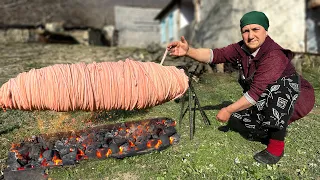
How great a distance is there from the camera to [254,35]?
346 cm

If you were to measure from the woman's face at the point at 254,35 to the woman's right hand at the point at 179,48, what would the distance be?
0.82m

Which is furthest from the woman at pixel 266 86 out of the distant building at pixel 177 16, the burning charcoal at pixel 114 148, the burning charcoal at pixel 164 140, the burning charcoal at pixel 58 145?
the distant building at pixel 177 16

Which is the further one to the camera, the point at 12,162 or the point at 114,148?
the point at 114,148

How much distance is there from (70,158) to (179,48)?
2051mm

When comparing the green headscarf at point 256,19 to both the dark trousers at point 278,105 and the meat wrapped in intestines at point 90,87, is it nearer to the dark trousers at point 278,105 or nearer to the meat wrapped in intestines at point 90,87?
the dark trousers at point 278,105

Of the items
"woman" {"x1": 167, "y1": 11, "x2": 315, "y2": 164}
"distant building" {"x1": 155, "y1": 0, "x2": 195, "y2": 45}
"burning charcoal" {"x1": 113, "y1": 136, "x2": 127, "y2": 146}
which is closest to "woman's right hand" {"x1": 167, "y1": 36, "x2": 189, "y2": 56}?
"woman" {"x1": 167, "y1": 11, "x2": 315, "y2": 164}

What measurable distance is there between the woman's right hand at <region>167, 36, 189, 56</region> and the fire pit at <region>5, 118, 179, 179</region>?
3.97 feet

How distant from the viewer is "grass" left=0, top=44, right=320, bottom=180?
11.4 ft

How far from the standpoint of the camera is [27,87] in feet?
10.3

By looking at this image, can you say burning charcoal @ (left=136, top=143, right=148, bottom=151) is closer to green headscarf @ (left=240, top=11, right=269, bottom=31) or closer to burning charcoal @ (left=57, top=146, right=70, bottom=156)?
burning charcoal @ (left=57, top=146, right=70, bottom=156)

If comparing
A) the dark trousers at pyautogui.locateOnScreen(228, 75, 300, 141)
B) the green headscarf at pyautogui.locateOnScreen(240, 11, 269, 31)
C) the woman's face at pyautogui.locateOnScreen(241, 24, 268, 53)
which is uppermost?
the green headscarf at pyautogui.locateOnScreen(240, 11, 269, 31)

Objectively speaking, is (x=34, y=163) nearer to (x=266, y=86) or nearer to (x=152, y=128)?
(x=152, y=128)

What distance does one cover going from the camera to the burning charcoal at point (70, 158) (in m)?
3.63

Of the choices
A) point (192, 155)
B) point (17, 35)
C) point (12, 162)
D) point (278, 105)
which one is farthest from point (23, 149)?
point (17, 35)
